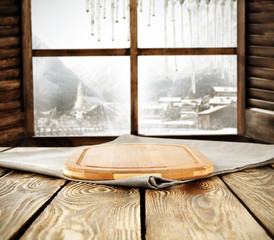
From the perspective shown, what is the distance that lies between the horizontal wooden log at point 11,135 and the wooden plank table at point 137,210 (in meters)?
1.38

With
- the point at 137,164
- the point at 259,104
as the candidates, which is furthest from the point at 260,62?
the point at 137,164

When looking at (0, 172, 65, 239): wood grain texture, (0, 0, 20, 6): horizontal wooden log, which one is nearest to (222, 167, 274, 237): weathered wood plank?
(0, 172, 65, 239): wood grain texture

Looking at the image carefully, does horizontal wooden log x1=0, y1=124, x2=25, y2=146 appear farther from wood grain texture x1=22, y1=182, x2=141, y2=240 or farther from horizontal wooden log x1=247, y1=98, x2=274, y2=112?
horizontal wooden log x1=247, y1=98, x2=274, y2=112

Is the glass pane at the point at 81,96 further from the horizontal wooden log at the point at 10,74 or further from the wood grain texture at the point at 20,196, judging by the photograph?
the wood grain texture at the point at 20,196

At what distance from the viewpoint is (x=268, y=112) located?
2125 millimetres

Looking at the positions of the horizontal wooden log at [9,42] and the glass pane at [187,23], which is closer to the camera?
the horizontal wooden log at [9,42]

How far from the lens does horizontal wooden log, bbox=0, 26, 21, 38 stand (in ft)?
7.20

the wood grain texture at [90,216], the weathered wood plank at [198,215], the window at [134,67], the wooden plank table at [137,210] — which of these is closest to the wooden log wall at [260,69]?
the window at [134,67]

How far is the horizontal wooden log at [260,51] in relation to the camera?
7.08ft

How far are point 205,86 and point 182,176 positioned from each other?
1.61 metres

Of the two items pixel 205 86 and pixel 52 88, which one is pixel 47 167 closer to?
pixel 52 88

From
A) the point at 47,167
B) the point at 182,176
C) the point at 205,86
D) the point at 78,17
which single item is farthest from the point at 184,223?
the point at 78,17

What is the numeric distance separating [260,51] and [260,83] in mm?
222

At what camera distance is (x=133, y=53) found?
90.7 inches
